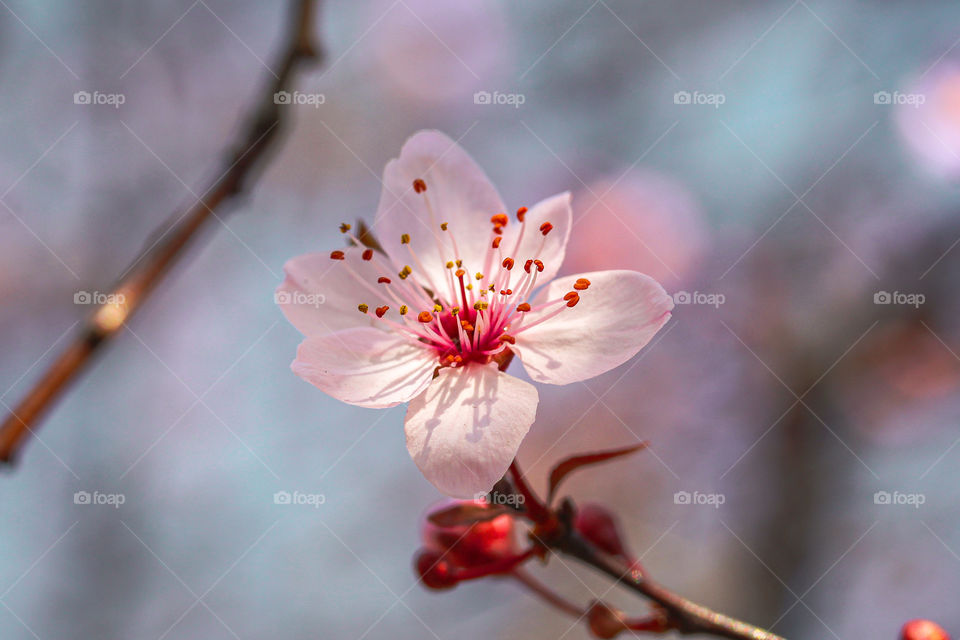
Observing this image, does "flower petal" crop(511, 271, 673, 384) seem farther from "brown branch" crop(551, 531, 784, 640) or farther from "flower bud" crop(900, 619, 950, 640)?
"flower bud" crop(900, 619, 950, 640)

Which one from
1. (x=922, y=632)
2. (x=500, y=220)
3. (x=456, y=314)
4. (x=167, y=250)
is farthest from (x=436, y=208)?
(x=922, y=632)

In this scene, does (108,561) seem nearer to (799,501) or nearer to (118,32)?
(118,32)

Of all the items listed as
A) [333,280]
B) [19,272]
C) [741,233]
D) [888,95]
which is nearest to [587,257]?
[741,233]

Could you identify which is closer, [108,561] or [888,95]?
[888,95]

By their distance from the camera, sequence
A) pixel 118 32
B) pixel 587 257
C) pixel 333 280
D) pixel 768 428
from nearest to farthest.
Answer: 1. pixel 333 280
2. pixel 768 428
3. pixel 118 32
4. pixel 587 257

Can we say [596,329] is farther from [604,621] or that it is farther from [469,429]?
[604,621]

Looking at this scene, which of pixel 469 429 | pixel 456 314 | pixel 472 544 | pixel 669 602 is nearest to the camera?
pixel 469 429

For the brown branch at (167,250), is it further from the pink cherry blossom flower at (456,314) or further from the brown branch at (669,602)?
the brown branch at (669,602)

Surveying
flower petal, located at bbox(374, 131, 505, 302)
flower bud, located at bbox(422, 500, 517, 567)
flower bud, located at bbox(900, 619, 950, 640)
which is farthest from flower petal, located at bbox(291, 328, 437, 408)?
flower bud, located at bbox(900, 619, 950, 640)
